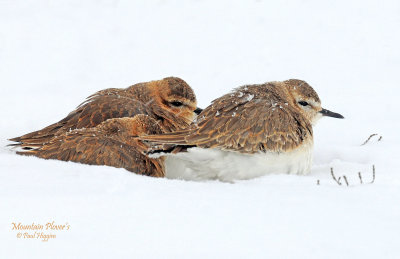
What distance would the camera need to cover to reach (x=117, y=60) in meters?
12.5

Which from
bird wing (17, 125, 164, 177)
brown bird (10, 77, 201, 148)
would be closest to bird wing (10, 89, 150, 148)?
brown bird (10, 77, 201, 148)

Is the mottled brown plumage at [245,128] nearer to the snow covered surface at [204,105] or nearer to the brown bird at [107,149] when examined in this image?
the brown bird at [107,149]

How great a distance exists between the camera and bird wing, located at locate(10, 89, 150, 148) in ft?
21.9

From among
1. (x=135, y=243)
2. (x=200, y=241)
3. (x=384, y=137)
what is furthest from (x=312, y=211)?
(x=384, y=137)

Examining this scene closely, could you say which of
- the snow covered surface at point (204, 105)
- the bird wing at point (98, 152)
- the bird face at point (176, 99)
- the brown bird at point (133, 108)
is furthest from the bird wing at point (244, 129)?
the bird face at point (176, 99)

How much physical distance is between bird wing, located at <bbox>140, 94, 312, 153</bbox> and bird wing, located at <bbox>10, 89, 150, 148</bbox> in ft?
3.28

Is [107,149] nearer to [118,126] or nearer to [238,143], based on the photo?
[118,126]

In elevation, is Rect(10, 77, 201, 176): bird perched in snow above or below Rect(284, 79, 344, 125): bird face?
below

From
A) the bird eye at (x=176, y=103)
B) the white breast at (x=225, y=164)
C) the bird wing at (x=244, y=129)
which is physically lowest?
the white breast at (x=225, y=164)

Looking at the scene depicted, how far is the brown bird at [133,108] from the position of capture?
6695 mm

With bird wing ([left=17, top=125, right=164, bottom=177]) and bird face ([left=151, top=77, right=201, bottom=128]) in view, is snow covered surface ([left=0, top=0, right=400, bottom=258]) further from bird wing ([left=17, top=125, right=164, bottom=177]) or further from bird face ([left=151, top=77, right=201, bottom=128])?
bird face ([left=151, top=77, right=201, bottom=128])

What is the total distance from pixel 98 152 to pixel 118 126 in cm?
69

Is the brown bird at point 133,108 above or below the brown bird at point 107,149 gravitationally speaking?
above

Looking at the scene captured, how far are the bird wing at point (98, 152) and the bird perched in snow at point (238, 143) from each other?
0.54 feet
